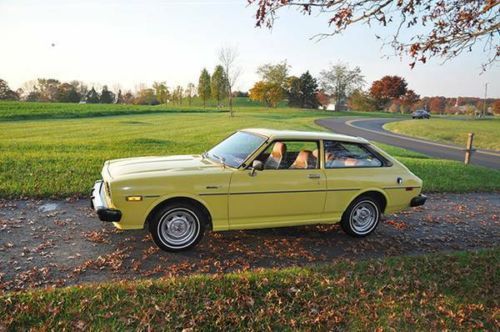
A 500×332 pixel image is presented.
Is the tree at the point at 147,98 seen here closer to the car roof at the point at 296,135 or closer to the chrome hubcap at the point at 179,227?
the car roof at the point at 296,135

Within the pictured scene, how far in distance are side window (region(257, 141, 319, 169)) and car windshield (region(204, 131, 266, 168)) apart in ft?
0.78

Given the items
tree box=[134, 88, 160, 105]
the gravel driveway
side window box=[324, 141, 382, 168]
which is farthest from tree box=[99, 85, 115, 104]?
side window box=[324, 141, 382, 168]

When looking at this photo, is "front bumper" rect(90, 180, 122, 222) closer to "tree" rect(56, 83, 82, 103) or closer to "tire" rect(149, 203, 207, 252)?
"tire" rect(149, 203, 207, 252)

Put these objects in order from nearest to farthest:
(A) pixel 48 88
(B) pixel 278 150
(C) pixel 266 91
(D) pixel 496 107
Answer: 1. (B) pixel 278 150
2. (C) pixel 266 91
3. (A) pixel 48 88
4. (D) pixel 496 107

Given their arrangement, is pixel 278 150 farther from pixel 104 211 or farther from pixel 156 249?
pixel 104 211

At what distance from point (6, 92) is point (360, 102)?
7006 cm

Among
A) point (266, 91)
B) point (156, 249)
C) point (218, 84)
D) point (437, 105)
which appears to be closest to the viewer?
point (156, 249)

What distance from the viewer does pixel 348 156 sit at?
20.6 feet

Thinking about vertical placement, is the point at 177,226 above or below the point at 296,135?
below

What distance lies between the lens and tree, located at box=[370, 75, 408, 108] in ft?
297

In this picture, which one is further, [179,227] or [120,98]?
[120,98]

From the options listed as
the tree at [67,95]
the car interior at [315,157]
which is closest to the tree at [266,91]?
the tree at [67,95]

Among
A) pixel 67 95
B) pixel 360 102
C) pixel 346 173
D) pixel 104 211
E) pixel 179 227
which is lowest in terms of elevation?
pixel 179 227

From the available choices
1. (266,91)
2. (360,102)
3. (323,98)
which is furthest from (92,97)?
(360,102)
